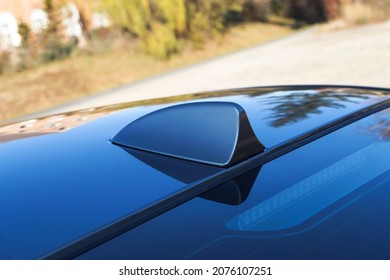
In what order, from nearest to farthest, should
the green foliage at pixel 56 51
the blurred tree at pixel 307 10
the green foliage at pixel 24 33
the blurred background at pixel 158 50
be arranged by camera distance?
the blurred background at pixel 158 50 → the green foliage at pixel 56 51 → the green foliage at pixel 24 33 → the blurred tree at pixel 307 10

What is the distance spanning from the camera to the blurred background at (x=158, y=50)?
12.3 metres

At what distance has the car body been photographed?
3.19ft

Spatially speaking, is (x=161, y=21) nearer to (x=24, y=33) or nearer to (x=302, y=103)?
(x=24, y=33)

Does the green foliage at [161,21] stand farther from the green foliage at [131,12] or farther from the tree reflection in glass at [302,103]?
the tree reflection in glass at [302,103]

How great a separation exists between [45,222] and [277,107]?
1060 millimetres

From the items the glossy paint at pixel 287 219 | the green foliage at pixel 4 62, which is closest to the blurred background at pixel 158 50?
the green foliage at pixel 4 62

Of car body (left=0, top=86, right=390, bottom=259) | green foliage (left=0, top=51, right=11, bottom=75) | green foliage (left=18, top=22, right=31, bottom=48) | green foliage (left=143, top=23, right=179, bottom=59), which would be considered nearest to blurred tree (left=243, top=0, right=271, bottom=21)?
green foliage (left=143, top=23, right=179, bottom=59)

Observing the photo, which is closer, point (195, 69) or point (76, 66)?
point (195, 69)

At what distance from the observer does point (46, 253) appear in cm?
89

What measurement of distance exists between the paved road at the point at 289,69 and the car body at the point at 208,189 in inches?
288

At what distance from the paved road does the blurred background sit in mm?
44

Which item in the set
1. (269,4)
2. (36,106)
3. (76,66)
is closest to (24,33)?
(76,66)

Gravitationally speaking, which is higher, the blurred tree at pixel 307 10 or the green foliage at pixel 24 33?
the green foliage at pixel 24 33
